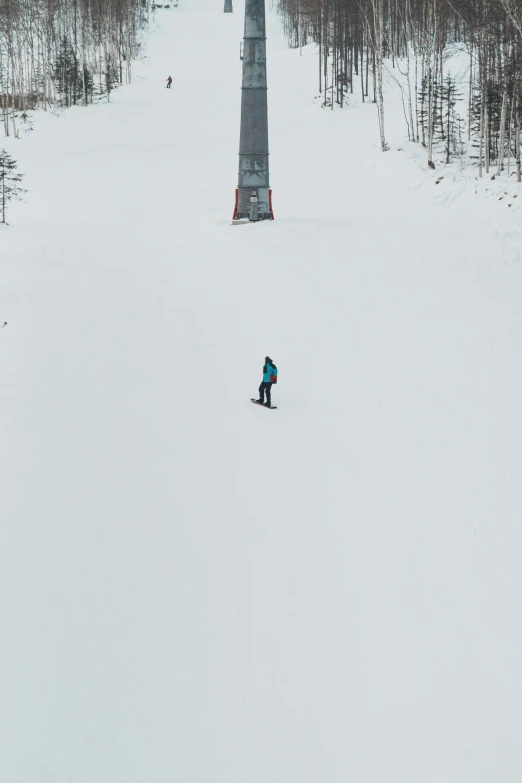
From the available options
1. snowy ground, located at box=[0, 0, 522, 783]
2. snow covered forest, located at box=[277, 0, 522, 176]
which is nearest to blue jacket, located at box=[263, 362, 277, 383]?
snowy ground, located at box=[0, 0, 522, 783]

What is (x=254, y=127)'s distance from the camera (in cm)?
2242

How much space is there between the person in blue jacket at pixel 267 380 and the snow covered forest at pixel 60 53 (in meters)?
32.2

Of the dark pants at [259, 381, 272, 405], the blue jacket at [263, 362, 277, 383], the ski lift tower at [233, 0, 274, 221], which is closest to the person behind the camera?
the blue jacket at [263, 362, 277, 383]

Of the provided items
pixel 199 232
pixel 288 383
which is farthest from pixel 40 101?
pixel 288 383

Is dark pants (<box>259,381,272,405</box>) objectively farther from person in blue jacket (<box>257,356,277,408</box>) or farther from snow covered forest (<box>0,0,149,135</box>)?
snow covered forest (<box>0,0,149,135</box>)

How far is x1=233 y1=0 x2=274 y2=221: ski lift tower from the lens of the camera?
21.9m

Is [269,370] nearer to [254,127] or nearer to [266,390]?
[266,390]

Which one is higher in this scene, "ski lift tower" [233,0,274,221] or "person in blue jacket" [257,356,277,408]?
"ski lift tower" [233,0,274,221]

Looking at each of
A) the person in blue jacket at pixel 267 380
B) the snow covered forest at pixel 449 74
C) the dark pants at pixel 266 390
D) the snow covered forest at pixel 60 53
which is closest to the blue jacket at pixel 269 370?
the person in blue jacket at pixel 267 380

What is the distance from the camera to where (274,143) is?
120 feet

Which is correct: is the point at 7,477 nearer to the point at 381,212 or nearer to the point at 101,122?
the point at 381,212

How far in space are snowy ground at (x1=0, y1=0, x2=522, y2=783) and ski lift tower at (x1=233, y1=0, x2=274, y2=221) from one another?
1848 millimetres

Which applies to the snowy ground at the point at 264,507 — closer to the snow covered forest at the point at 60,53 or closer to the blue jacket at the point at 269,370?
the blue jacket at the point at 269,370

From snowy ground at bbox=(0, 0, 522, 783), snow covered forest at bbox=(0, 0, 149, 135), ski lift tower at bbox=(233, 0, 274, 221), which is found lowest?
snowy ground at bbox=(0, 0, 522, 783)
